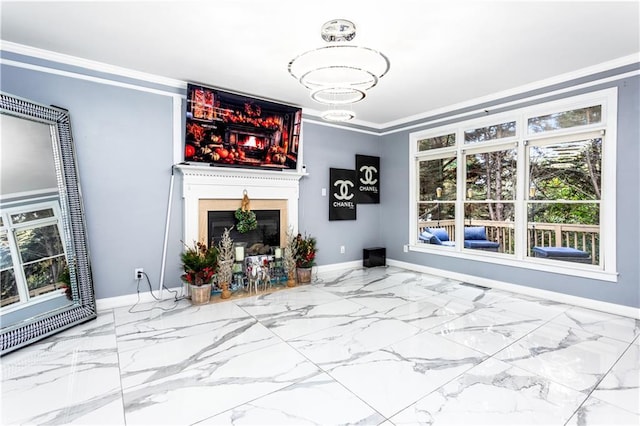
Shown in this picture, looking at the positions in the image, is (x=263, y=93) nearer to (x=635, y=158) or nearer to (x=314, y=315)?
(x=314, y=315)

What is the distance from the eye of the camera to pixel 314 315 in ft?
10.6

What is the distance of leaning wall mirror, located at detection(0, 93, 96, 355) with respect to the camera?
101 inches

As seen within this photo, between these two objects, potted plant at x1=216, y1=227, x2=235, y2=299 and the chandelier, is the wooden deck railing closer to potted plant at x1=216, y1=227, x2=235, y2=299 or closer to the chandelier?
the chandelier

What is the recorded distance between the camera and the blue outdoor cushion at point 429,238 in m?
5.10

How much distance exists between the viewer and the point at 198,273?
11.8 ft

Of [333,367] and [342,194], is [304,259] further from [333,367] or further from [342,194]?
[333,367]

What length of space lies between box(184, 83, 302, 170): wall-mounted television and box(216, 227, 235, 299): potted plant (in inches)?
40.9

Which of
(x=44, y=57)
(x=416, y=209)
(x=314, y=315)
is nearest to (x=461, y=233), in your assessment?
(x=416, y=209)

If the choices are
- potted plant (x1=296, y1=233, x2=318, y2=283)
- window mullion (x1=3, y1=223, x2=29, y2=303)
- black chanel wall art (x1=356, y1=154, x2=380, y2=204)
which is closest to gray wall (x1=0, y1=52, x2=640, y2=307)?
window mullion (x1=3, y1=223, x2=29, y2=303)

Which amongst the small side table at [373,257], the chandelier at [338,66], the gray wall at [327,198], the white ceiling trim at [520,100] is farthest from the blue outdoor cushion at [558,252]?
the chandelier at [338,66]

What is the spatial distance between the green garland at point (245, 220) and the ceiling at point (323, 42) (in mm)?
1650

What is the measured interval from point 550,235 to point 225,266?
4.05 m

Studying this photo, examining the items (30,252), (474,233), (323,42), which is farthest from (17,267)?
(474,233)

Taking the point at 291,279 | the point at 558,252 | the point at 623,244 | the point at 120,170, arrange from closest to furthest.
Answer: the point at 623,244, the point at 120,170, the point at 558,252, the point at 291,279
